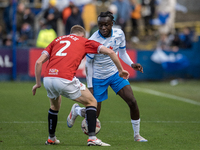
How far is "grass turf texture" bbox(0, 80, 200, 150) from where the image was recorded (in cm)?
652

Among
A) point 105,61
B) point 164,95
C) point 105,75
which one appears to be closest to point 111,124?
point 105,75

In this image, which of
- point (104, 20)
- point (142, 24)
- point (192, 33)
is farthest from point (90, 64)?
point (142, 24)

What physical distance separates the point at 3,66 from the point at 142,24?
8539 mm

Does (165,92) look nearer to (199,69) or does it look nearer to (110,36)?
(199,69)

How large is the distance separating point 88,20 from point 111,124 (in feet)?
43.5

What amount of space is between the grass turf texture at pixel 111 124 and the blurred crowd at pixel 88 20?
168 inches

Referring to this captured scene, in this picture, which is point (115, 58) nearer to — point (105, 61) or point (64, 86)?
point (64, 86)

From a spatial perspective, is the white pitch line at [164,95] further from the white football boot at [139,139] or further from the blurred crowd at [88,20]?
the white football boot at [139,139]

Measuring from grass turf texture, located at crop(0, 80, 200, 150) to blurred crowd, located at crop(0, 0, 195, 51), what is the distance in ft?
14.0

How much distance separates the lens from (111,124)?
341 inches

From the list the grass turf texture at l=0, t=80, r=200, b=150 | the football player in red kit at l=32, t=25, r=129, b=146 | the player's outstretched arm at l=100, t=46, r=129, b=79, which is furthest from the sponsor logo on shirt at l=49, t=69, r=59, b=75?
the grass turf texture at l=0, t=80, r=200, b=150

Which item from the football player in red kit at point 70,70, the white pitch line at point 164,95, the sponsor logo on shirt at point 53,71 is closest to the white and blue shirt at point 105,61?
the football player in red kit at point 70,70

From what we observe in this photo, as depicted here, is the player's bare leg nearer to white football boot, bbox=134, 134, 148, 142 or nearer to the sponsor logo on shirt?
the sponsor logo on shirt

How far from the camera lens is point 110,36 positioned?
7047mm
